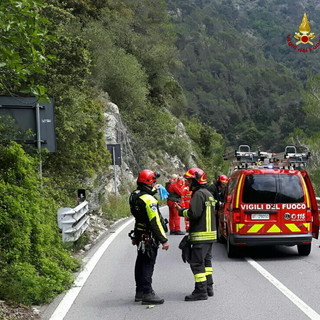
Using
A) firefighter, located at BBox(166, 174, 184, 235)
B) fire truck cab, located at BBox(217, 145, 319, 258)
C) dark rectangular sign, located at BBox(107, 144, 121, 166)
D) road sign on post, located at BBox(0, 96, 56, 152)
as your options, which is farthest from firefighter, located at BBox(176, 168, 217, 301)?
dark rectangular sign, located at BBox(107, 144, 121, 166)

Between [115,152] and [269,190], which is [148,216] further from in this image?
[115,152]

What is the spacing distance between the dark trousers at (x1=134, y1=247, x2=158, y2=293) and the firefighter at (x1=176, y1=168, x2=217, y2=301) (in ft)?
1.86

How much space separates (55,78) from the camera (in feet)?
55.0

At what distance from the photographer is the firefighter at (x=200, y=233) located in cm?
732

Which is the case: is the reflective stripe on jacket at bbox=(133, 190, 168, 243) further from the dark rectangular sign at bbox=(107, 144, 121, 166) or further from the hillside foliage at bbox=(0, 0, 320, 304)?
the dark rectangular sign at bbox=(107, 144, 121, 166)

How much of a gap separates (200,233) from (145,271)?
3.13 ft

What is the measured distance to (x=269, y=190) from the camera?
1065 cm

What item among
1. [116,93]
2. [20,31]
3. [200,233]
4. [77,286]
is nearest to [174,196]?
[77,286]

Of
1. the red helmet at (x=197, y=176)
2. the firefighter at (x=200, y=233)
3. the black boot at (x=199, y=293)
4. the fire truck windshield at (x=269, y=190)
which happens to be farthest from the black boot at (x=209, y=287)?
the fire truck windshield at (x=269, y=190)

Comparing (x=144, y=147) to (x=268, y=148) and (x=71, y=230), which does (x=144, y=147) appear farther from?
(x=268, y=148)

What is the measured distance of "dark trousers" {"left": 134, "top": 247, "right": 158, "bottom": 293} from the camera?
7.20 metres

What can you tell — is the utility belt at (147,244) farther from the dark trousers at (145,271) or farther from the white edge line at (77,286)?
the white edge line at (77,286)

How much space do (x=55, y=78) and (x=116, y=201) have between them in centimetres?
700

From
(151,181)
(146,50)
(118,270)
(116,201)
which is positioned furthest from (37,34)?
(146,50)
